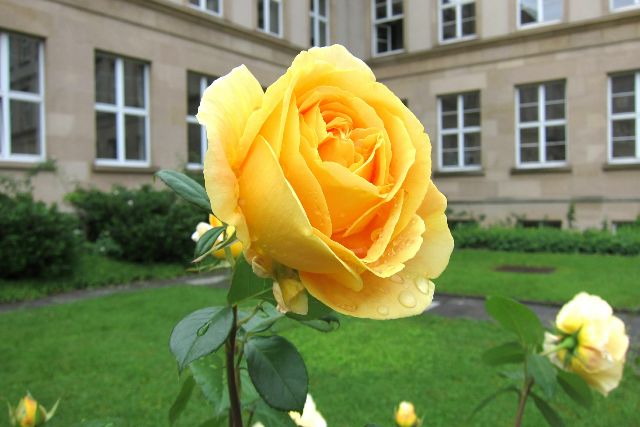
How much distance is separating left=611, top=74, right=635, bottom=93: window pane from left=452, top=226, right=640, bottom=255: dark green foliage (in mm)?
3901

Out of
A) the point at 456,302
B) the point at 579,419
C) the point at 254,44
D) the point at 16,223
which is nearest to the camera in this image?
the point at 579,419

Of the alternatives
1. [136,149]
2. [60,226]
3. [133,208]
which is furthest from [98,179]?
[60,226]

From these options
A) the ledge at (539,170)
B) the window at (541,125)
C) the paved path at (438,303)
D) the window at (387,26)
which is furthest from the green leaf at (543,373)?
the window at (387,26)

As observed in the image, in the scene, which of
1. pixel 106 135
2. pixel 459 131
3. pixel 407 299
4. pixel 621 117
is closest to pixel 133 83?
pixel 106 135

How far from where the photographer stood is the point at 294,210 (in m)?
0.40

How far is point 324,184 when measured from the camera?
17.3 inches

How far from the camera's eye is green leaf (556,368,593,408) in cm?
90

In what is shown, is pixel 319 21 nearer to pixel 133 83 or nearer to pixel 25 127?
pixel 133 83

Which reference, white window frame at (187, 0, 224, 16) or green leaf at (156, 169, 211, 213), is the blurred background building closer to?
white window frame at (187, 0, 224, 16)

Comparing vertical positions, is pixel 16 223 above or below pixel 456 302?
above

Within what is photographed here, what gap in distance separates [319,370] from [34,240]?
4.93 metres

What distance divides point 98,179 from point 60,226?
361 centimetres

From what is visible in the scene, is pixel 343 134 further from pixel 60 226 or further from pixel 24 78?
pixel 24 78

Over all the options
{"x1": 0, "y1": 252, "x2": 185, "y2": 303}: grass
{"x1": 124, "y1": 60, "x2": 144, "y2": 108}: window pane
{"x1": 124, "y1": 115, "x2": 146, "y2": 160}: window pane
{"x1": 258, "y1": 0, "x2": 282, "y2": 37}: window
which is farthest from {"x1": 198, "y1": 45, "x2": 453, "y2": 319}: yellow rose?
{"x1": 258, "y1": 0, "x2": 282, "y2": 37}: window
